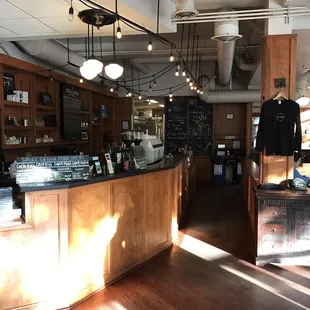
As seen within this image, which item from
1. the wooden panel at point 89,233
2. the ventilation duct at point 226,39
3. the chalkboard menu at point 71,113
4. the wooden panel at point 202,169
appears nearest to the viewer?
the wooden panel at point 89,233

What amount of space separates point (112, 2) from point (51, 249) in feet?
8.34

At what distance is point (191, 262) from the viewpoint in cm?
430

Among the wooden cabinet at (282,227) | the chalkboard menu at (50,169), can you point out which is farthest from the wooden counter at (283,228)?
the chalkboard menu at (50,169)

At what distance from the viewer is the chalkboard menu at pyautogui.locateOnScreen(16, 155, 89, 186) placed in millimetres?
3139

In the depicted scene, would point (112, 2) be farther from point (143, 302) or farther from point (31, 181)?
point (143, 302)

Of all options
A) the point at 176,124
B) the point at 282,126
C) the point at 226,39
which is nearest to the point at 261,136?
the point at 282,126

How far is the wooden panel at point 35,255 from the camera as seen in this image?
2973mm

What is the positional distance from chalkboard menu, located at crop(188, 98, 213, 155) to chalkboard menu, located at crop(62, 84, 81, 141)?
4.21 m

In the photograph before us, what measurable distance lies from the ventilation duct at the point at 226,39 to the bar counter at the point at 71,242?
237 cm

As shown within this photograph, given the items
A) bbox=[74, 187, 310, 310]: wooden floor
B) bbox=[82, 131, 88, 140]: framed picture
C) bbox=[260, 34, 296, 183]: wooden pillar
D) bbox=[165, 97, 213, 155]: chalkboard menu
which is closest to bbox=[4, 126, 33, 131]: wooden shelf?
bbox=[82, 131, 88, 140]: framed picture

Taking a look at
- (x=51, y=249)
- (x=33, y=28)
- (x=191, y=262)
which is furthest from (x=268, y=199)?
(x=33, y=28)

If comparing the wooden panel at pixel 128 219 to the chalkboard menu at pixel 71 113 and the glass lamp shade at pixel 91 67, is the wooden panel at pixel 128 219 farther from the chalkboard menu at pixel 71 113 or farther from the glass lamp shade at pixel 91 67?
the chalkboard menu at pixel 71 113

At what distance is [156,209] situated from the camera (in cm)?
453

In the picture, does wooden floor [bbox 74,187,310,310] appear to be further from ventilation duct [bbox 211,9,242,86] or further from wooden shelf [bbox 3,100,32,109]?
wooden shelf [bbox 3,100,32,109]
